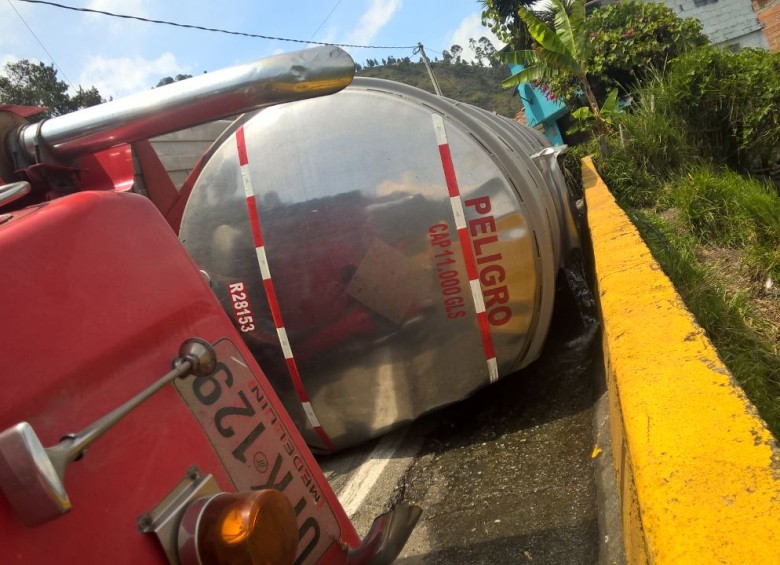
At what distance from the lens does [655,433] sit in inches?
52.2

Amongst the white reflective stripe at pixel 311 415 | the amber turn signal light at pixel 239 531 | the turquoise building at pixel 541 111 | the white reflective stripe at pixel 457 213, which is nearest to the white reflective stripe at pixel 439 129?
the white reflective stripe at pixel 457 213

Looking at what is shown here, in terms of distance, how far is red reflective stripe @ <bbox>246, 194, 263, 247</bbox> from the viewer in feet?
8.70

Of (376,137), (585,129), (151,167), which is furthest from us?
(585,129)

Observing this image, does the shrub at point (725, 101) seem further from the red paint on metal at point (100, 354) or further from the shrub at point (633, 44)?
the shrub at point (633, 44)

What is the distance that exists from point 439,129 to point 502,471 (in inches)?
58.0

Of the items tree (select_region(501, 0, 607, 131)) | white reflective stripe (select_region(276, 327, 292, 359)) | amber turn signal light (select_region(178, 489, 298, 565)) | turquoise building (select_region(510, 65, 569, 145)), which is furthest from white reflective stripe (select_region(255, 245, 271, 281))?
turquoise building (select_region(510, 65, 569, 145))

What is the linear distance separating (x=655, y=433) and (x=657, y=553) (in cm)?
34

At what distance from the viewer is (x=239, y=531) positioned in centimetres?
105

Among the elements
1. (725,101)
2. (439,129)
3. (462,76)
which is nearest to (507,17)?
(725,101)

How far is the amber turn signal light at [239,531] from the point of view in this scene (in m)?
1.05

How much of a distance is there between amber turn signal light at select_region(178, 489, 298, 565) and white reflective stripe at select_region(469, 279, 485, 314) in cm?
159

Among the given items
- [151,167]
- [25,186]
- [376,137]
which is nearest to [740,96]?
[376,137]

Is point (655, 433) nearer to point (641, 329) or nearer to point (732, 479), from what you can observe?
point (732, 479)

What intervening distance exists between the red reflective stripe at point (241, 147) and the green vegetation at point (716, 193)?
2105mm
